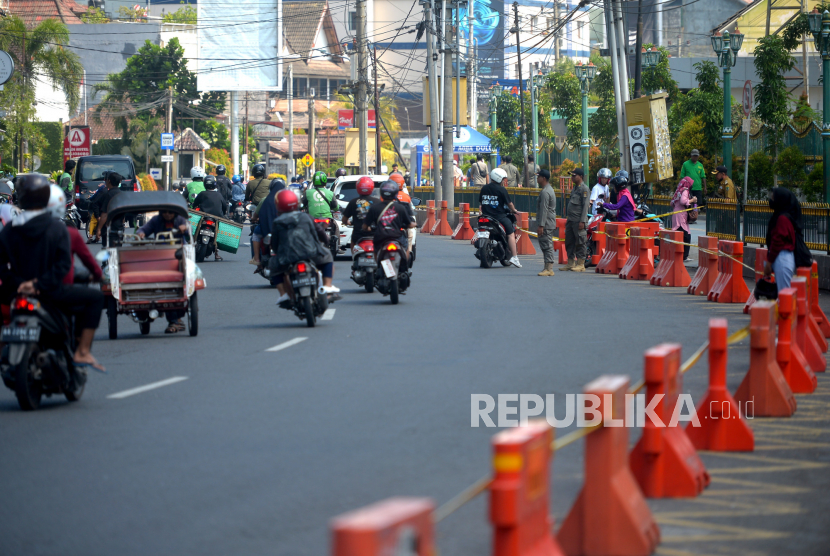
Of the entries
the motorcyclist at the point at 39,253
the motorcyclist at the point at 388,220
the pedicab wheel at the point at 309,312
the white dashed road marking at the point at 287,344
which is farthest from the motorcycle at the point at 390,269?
the motorcyclist at the point at 39,253

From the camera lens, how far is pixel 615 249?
71.8 ft

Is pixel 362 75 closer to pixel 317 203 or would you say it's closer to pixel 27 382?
pixel 317 203

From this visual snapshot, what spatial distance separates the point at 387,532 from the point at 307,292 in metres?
10.3

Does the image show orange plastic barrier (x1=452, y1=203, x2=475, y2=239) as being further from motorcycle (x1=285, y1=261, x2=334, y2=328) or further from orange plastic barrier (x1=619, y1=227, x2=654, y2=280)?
motorcycle (x1=285, y1=261, x2=334, y2=328)

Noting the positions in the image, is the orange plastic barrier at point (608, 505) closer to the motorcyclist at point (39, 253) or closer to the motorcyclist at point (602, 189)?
the motorcyclist at point (39, 253)

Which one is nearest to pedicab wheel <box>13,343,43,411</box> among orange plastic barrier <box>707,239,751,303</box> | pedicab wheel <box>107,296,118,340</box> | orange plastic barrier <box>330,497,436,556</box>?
pedicab wheel <box>107,296,118,340</box>

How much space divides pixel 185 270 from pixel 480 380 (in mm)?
4479

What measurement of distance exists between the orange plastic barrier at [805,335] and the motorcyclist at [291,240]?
225 inches

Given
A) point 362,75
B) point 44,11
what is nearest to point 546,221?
point 362,75

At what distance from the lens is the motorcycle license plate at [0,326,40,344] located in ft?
27.1

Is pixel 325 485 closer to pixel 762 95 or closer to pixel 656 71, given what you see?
pixel 762 95

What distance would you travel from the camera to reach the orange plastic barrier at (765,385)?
27.7ft

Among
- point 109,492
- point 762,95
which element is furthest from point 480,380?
point 762,95

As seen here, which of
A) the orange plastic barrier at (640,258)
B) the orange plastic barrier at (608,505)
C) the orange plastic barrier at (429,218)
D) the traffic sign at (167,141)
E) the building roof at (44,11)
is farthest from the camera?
the building roof at (44,11)
